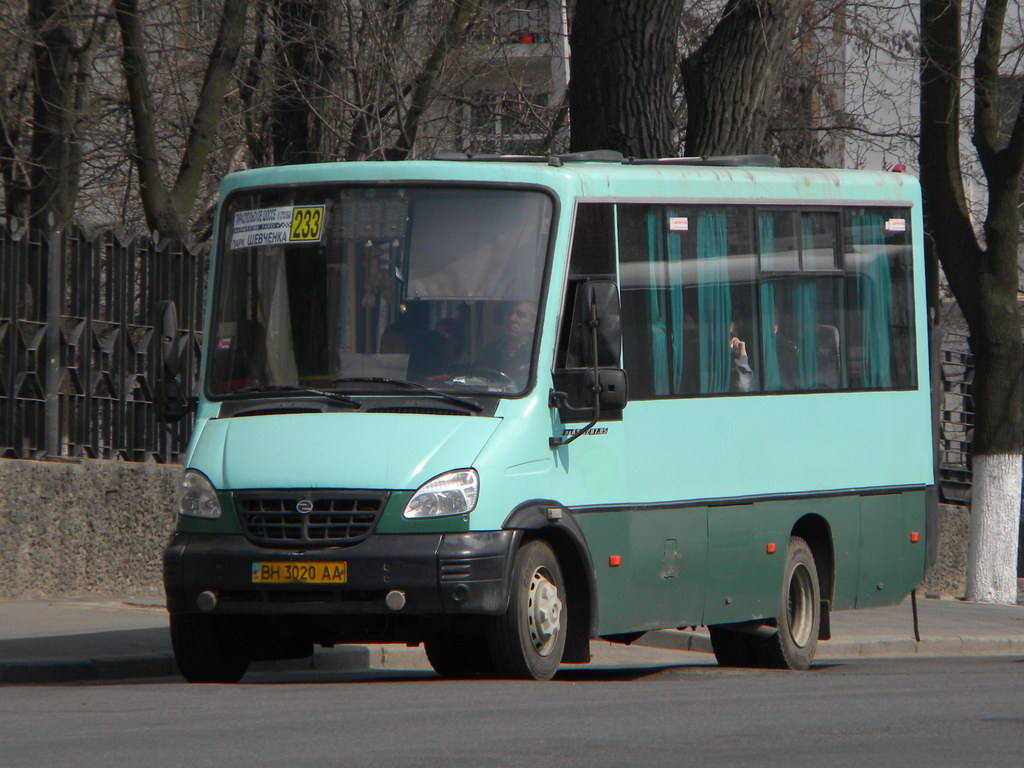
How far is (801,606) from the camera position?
1216 centimetres

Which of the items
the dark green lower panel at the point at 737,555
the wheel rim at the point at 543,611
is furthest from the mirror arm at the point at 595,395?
the wheel rim at the point at 543,611

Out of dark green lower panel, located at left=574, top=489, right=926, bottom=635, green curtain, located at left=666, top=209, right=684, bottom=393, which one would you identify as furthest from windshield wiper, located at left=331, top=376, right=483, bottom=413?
green curtain, located at left=666, top=209, right=684, bottom=393

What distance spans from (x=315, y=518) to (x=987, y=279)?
467 inches

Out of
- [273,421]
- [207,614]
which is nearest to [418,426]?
[273,421]

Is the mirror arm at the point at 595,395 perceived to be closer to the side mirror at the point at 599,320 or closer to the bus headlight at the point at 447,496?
the side mirror at the point at 599,320

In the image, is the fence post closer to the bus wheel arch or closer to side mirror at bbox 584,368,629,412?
the bus wheel arch

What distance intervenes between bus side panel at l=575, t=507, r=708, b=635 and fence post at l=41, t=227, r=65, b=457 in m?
5.48

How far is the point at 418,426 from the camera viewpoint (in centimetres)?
947

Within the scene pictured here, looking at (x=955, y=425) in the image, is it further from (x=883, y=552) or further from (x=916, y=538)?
(x=883, y=552)

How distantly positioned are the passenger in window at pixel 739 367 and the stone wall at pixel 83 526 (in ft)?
17.8

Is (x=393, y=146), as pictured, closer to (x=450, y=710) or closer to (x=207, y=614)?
(x=207, y=614)

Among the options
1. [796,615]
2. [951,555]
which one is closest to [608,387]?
[796,615]

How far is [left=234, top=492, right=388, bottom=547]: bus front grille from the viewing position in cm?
925

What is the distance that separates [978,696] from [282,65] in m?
13.2
